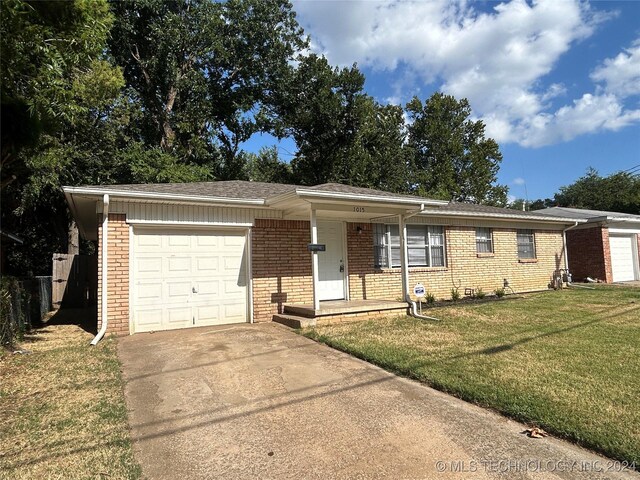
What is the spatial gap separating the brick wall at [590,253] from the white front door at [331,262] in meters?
12.6

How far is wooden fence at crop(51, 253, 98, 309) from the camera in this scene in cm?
1550

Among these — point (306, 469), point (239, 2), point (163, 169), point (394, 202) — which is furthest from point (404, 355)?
point (239, 2)

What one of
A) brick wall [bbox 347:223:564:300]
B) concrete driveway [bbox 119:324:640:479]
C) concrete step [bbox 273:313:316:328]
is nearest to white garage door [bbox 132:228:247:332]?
concrete step [bbox 273:313:316:328]

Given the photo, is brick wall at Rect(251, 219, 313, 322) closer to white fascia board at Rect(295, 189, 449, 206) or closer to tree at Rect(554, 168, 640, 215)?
white fascia board at Rect(295, 189, 449, 206)

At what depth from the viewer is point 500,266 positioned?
14.0 metres

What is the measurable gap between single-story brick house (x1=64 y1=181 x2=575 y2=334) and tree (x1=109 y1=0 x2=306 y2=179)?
35.7ft

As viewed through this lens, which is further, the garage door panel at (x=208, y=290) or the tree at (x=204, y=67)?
the tree at (x=204, y=67)

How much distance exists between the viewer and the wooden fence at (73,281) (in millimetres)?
15500

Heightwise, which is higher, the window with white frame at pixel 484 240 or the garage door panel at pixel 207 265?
the window with white frame at pixel 484 240

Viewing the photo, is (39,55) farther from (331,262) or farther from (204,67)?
(204,67)

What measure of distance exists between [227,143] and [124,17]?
7.74 m

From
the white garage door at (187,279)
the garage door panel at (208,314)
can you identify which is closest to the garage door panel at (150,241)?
the white garage door at (187,279)

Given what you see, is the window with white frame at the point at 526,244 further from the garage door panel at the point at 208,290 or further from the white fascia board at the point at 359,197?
the garage door panel at the point at 208,290

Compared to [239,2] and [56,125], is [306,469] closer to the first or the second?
[56,125]
